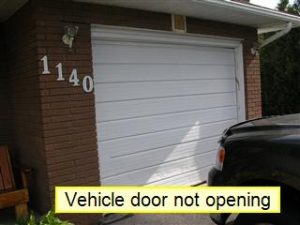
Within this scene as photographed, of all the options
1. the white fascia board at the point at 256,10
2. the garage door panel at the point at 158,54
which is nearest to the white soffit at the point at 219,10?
the white fascia board at the point at 256,10

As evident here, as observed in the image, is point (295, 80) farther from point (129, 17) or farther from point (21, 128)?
point (21, 128)

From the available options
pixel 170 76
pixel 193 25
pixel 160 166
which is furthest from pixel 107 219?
pixel 193 25

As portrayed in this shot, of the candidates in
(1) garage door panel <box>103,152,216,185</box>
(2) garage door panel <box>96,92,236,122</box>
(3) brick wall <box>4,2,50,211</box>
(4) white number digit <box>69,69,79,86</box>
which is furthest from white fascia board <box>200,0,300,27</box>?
(1) garage door panel <box>103,152,216,185</box>

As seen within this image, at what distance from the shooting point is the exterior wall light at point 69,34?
458 centimetres

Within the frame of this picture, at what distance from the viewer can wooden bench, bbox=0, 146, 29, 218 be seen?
4633mm

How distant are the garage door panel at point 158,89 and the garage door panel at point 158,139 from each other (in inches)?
21.2

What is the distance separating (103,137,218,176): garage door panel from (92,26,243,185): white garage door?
0.01 metres

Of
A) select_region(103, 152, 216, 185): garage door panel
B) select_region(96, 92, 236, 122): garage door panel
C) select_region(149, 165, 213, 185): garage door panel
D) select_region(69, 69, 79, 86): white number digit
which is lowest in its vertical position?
select_region(149, 165, 213, 185): garage door panel

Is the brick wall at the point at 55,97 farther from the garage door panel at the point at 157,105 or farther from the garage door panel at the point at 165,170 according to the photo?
the garage door panel at the point at 165,170

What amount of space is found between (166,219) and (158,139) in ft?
4.04

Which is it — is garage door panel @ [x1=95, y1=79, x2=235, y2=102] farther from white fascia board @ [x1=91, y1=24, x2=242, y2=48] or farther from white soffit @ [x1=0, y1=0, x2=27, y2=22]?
white soffit @ [x1=0, y1=0, x2=27, y2=22]

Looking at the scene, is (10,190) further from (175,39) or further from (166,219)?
(175,39)

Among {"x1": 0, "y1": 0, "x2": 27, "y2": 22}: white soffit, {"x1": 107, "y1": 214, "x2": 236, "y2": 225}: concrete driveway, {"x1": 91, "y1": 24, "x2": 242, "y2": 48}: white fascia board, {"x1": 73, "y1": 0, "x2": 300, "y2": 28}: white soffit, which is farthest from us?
{"x1": 73, "y1": 0, "x2": 300, "y2": 28}: white soffit

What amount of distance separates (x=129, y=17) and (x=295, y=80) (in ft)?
20.1
